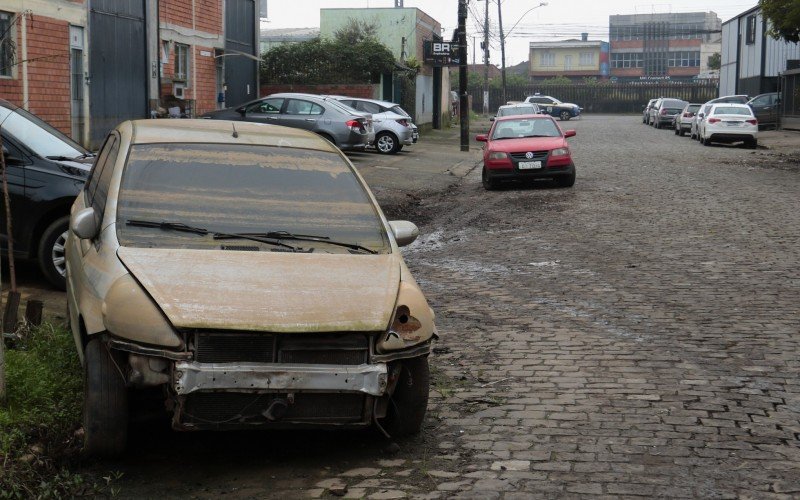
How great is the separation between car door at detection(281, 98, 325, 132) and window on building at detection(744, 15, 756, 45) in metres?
36.6

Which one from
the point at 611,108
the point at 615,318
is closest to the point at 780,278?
the point at 615,318

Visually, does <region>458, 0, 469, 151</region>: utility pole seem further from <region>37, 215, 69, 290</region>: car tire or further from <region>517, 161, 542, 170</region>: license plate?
<region>37, 215, 69, 290</region>: car tire

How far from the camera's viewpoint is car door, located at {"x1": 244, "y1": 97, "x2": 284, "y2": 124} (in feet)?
84.9

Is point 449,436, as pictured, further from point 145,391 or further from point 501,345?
point 501,345

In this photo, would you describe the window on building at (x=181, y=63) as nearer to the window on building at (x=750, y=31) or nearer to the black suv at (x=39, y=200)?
the black suv at (x=39, y=200)

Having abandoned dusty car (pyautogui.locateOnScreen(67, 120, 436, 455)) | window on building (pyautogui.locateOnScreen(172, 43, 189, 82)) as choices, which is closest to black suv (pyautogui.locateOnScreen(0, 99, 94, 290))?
abandoned dusty car (pyautogui.locateOnScreen(67, 120, 436, 455))

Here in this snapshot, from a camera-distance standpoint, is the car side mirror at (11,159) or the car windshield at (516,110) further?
the car windshield at (516,110)

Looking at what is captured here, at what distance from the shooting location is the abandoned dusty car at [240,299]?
15.8ft

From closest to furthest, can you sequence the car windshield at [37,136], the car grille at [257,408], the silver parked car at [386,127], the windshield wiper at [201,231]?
1. the car grille at [257,408]
2. the windshield wiper at [201,231]
3. the car windshield at [37,136]
4. the silver parked car at [386,127]

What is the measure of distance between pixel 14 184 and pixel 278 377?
5535 millimetres

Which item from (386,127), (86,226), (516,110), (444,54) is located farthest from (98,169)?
(516,110)

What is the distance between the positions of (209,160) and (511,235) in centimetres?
782

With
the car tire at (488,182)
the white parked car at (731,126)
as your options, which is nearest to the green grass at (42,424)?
the car tire at (488,182)

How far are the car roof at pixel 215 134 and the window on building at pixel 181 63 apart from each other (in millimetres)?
19727
